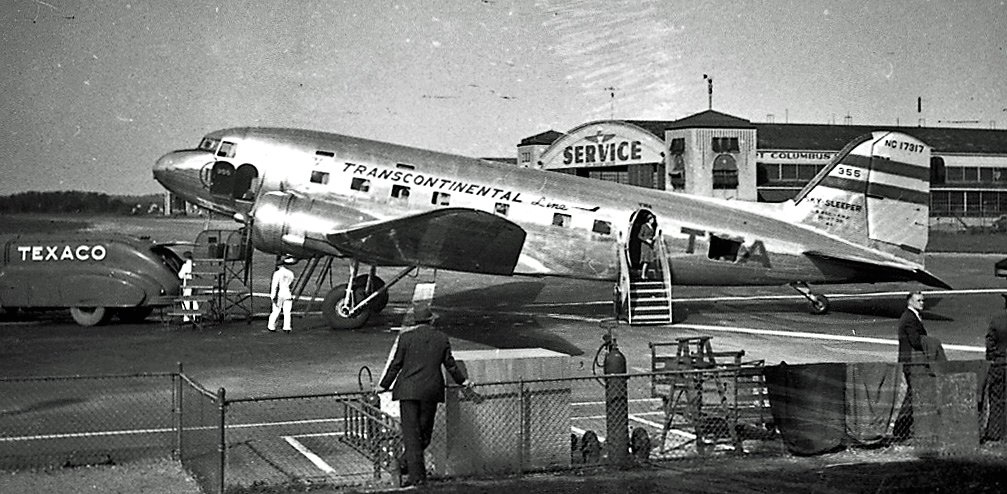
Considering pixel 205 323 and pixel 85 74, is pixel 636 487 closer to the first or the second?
pixel 205 323

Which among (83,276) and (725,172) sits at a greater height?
(725,172)

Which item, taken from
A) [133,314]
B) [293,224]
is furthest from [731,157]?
[133,314]

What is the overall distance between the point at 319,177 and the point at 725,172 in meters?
30.2

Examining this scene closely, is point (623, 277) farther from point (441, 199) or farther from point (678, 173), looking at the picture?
point (678, 173)

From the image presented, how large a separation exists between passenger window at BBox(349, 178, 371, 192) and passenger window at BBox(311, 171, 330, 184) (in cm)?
60

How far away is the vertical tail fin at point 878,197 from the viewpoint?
23.9 metres

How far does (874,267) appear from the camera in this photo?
74.8 ft

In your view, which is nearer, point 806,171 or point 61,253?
point 61,253

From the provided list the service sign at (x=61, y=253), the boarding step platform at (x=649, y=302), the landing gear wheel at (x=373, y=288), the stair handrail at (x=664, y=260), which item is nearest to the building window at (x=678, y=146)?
the stair handrail at (x=664, y=260)

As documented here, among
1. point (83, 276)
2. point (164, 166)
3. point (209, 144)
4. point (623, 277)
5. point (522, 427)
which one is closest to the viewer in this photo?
point (522, 427)

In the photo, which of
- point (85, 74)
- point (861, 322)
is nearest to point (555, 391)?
point (861, 322)

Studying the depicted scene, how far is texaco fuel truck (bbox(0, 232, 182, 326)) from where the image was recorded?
851 inches

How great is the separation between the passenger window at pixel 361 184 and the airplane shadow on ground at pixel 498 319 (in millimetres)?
3660

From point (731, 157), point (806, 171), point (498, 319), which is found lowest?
point (498, 319)
